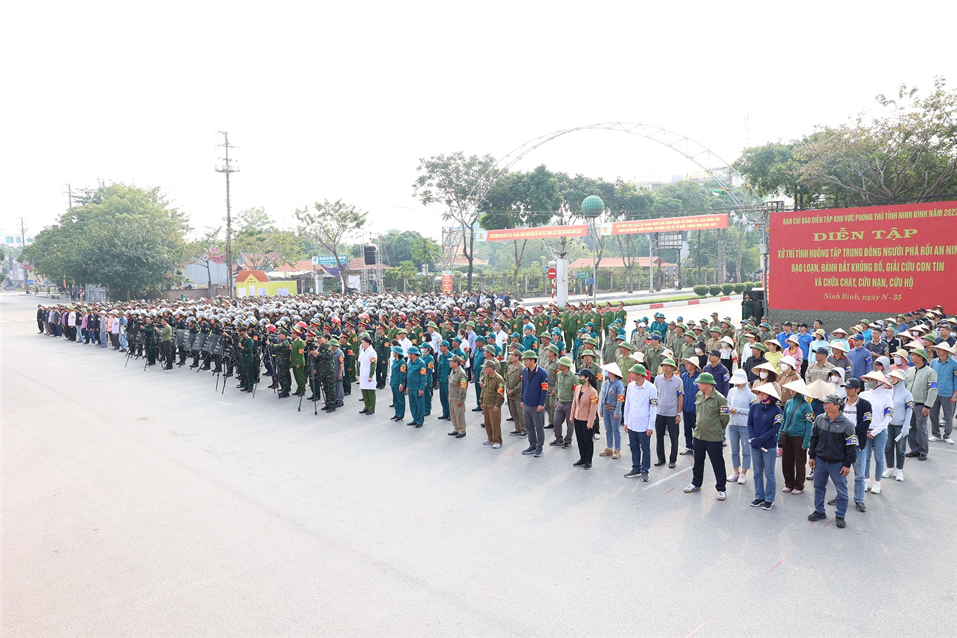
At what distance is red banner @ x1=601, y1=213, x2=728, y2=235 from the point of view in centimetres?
3075

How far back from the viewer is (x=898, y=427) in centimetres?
760

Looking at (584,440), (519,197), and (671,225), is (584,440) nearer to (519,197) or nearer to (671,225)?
(671,225)

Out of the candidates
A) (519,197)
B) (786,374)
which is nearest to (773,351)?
(786,374)

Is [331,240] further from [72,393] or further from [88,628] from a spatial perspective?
[88,628]

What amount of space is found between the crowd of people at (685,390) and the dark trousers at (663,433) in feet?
0.07

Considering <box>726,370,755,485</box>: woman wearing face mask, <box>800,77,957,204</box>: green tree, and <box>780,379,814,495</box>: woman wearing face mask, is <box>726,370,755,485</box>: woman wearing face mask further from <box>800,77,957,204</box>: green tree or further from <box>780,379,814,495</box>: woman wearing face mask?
<box>800,77,957,204</box>: green tree

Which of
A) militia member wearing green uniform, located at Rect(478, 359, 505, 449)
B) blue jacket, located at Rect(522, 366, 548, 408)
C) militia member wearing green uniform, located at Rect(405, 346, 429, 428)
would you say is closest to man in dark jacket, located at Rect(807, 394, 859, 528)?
blue jacket, located at Rect(522, 366, 548, 408)

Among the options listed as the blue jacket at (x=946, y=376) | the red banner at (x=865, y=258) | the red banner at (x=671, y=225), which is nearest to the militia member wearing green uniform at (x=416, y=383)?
the blue jacket at (x=946, y=376)

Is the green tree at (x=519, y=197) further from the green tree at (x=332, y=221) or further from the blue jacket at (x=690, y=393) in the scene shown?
the blue jacket at (x=690, y=393)

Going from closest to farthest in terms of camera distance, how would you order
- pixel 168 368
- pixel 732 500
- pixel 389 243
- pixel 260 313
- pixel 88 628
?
pixel 88 628
pixel 732 500
pixel 168 368
pixel 260 313
pixel 389 243

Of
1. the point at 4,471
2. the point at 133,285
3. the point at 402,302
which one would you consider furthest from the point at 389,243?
the point at 4,471

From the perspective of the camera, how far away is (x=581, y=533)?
6.36 m

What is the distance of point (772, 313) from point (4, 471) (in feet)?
68.7

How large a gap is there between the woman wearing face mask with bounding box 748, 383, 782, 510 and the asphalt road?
0.67 feet
